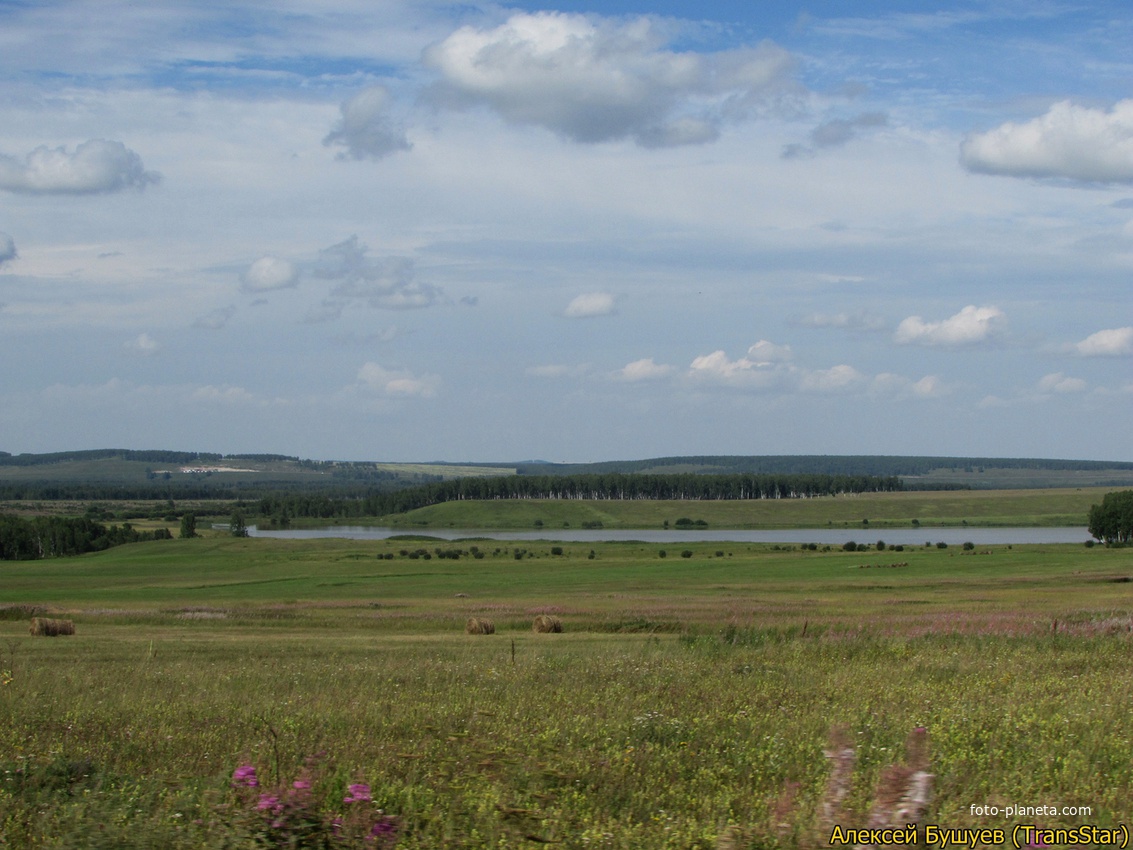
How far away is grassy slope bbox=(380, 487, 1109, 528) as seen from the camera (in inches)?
6063

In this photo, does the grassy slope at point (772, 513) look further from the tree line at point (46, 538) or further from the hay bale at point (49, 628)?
the hay bale at point (49, 628)

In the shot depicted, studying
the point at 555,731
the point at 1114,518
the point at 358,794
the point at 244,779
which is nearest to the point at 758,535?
the point at 1114,518

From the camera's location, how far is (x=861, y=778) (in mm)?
7637

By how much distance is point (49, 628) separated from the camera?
26.2m

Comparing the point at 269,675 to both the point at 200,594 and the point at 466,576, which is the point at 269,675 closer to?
the point at 200,594

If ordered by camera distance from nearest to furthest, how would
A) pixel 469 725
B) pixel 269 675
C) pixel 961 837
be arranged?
1. pixel 961 837
2. pixel 469 725
3. pixel 269 675

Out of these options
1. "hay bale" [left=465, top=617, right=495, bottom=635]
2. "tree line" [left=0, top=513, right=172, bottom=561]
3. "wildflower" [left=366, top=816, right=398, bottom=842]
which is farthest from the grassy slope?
"wildflower" [left=366, top=816, right=398, bottom=842]

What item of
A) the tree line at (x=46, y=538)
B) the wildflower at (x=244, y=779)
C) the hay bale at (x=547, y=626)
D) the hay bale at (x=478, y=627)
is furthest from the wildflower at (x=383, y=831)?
the tree line at (x=46, y=538)

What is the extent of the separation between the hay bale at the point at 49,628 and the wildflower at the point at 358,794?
881 inches

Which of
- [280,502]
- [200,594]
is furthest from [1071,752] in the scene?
[280,502]

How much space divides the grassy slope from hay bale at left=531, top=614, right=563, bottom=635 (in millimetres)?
122674

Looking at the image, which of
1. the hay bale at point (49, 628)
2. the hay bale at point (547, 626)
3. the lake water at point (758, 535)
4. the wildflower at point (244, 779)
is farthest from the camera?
the lake water at point (758, 535)

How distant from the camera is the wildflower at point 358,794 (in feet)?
21.3

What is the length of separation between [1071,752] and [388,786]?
5563mm
